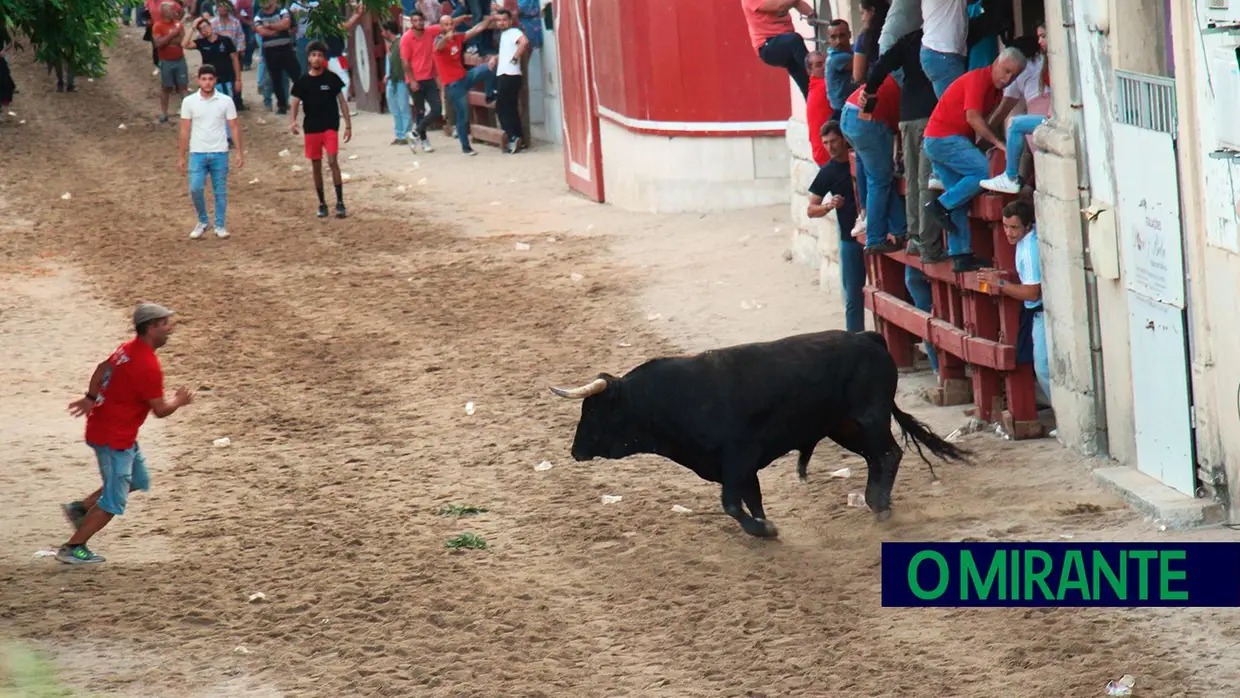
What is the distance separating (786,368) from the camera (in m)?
9.12

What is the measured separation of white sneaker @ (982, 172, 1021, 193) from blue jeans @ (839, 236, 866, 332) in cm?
234

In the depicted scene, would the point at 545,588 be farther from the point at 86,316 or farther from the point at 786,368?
the point at 86,316

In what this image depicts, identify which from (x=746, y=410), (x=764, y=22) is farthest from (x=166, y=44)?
(x=746, y=410)

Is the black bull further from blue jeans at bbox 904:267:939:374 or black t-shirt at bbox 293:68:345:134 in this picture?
black t-shirt at bbox 293:68:345:134

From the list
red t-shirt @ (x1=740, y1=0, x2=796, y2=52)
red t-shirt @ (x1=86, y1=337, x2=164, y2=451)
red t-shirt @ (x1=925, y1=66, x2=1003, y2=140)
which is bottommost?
red t-shirt @ (x1=86, y1=337, x2=164, y2=451)

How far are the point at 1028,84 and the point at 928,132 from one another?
2.37 feet

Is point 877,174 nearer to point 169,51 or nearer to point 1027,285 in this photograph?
point 1027,285

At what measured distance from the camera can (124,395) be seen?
880 centimetres

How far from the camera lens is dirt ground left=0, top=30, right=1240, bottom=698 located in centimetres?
746

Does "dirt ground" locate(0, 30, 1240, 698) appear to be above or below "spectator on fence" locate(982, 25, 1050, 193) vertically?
below

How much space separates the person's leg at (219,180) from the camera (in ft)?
61.8

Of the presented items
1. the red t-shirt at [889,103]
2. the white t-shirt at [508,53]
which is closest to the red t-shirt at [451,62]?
the white t-shirt at [508,53]

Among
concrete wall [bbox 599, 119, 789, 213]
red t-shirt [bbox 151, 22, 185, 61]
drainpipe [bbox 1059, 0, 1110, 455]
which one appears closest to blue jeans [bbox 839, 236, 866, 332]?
drainpipe [bbox 1059, 0, 1110, 455]

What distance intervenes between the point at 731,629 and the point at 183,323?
29.8ft
